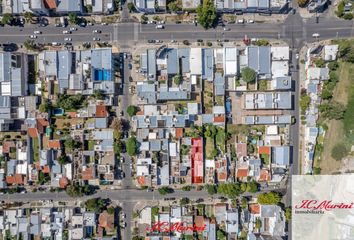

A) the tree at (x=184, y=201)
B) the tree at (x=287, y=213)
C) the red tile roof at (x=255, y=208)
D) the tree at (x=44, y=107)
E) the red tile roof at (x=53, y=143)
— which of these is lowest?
the tree at (x=287, y=213)

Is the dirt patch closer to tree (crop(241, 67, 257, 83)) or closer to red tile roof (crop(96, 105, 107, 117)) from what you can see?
tree (crop(241, 67, 257, 83))

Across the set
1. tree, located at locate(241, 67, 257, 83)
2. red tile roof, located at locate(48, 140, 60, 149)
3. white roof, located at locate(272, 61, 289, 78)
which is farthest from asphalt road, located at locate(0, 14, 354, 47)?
red tile roof, located at locate(48, 140, 60, 149)

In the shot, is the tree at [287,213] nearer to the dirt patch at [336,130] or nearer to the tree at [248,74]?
the dirt patch at [336,130]

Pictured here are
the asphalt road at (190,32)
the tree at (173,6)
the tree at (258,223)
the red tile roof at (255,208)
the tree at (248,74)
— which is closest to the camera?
the tree at (248,74)

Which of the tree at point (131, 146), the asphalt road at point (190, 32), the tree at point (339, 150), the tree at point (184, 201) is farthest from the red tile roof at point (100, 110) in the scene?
the tree at point (339, 150)

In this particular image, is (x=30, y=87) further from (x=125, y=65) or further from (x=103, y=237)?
(x=103, y=237)

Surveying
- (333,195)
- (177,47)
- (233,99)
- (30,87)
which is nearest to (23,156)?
(30,87)
